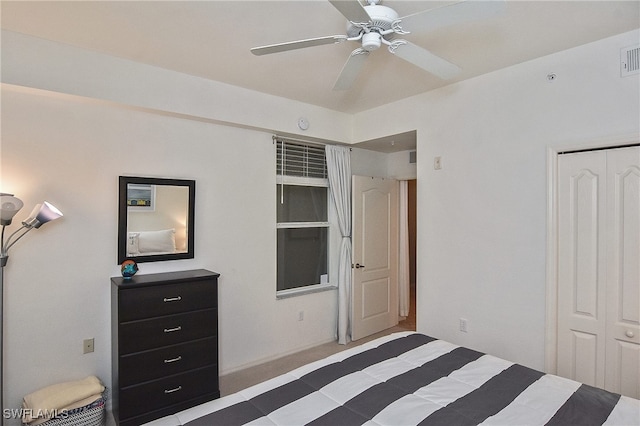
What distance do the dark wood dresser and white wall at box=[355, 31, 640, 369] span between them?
209 cm

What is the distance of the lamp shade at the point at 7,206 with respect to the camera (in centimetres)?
223

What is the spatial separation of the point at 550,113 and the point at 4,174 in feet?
13.1

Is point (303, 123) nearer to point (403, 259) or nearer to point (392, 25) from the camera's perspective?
point (392, 25)

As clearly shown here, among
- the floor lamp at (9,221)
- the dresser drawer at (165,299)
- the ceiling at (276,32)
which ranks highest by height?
the ceiling at (276,32)

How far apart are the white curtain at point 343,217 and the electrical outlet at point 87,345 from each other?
2564mm

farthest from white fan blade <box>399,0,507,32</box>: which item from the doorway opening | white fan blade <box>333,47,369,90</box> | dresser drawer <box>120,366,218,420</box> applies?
the doorway opening

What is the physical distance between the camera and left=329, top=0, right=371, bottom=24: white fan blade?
61.4 inches

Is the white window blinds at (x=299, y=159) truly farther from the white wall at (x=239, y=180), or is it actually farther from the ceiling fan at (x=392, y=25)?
the ceiling fan at (x=392, y=25)

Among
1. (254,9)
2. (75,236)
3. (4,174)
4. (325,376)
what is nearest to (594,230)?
(325,376)

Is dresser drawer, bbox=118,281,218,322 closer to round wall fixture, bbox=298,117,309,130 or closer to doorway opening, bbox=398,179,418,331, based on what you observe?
round wall fixture, bbox=298,117,309,130

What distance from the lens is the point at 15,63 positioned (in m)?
2.42

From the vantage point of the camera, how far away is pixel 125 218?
9.59 feet

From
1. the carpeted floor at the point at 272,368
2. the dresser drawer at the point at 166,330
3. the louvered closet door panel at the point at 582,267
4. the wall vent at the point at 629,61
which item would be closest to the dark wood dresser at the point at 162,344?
A: the dresser drawer at the point at 166,330

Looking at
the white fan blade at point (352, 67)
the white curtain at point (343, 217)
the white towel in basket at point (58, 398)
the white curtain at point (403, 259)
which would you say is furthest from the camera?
the white curtain at point (403, 259)
